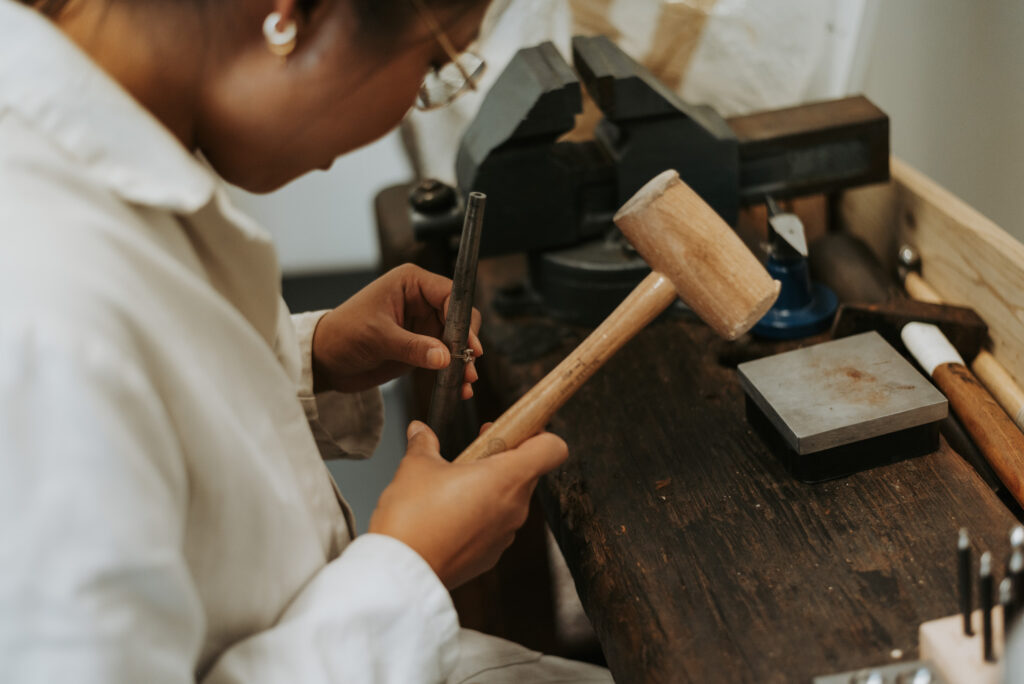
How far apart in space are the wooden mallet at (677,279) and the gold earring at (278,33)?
0.41 m

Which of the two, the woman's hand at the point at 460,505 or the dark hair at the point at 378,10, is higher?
the dark hair at the point at 378,10

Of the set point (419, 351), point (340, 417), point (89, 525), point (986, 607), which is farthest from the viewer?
point (340, 417)

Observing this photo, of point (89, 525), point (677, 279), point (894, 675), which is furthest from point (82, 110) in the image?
point (894, 675)

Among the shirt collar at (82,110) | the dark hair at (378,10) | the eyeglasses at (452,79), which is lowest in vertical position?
the eyeglasses at (452,79)

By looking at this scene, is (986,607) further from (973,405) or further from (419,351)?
(419,351)

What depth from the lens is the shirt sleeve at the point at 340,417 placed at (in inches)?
40.8

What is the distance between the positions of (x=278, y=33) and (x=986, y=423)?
0.80 metres

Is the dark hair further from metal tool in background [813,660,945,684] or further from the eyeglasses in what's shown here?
metal tool in background [813,660,945,684]

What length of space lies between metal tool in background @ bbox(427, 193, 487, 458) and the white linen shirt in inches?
7.5

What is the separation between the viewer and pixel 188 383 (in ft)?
1.88

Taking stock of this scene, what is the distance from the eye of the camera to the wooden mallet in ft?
2.88

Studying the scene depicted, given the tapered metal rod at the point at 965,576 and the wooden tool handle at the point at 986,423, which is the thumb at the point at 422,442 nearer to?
the tapered metal rod at the point at 965,576

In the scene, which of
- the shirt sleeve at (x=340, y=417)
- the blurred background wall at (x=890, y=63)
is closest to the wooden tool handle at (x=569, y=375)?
the shirt sleeve at (x=340, y=417)

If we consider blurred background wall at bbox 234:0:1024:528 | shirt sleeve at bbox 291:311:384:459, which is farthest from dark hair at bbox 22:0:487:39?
blurred background wall at bbox 234:0:1024:528
